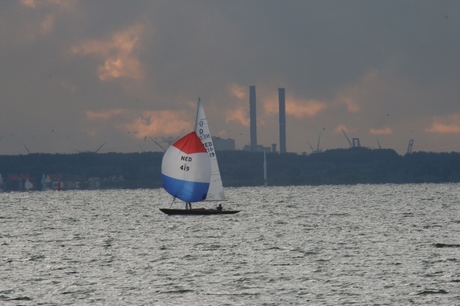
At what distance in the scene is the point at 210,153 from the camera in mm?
106938

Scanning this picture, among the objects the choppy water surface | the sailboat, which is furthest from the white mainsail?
the choppy water surface

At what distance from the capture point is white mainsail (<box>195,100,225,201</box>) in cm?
10625

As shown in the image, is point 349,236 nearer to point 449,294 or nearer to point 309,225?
point 309,225

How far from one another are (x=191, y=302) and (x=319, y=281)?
9737 mm

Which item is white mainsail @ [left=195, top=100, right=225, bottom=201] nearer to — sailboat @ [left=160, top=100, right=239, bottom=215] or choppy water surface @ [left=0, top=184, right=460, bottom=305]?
→ sailboat @ [left=160, top=100, right=239, bottom=215]

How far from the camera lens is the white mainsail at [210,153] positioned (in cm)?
10625

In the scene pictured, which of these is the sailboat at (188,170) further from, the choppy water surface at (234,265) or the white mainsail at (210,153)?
the choppy water surface at (234,265)

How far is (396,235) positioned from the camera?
3501 inches

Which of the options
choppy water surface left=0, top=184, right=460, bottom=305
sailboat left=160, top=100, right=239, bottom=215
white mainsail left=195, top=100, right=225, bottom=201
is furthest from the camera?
white mainsail left=195, top=100, right=225, bottom=201

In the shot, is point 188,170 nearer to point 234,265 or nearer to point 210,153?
point 210,153

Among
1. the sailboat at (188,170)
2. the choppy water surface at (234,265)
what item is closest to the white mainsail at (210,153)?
the sailboat at (188,170)

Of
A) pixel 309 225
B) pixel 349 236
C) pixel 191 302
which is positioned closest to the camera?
pixel 191 302

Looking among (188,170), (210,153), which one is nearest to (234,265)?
(188,170)

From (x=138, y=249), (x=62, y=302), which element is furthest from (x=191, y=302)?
(x=138, y=249)
